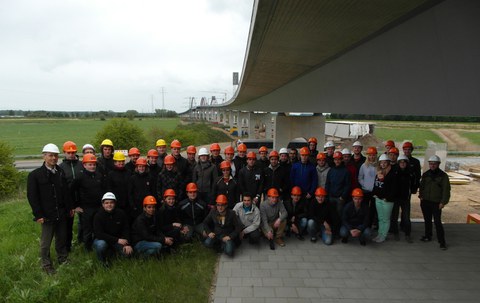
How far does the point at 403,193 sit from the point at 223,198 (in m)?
3.44

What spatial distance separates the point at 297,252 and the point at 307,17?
386 centimetres

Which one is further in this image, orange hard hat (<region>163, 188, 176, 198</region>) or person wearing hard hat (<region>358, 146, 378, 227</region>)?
person wearing hard hat (<region>358, 146, 378, 227</region>)

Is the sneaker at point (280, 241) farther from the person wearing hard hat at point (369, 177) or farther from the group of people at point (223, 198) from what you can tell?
the person wearing hard hat at point (369, 177)

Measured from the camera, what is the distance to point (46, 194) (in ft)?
14.4

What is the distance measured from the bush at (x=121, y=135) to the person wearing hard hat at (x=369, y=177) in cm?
2512

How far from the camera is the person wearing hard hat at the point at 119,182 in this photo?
5148 mm

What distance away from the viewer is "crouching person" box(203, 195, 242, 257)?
522 centimetres

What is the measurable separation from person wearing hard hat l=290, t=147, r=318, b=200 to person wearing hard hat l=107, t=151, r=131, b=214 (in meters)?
3.23

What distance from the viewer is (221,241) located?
17.4 feet

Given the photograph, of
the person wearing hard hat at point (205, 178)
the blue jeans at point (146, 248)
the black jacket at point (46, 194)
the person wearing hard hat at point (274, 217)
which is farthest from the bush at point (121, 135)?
the person wearing hard hat at point (274, 217)

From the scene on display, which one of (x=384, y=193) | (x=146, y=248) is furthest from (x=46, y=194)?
(x=384, y=193)

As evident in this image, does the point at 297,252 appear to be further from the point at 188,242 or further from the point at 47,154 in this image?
the point at 47,154

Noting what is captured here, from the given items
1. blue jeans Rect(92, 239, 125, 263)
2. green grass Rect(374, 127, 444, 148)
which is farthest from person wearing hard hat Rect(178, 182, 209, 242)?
green grass Rect(374, 127, 444, 148)

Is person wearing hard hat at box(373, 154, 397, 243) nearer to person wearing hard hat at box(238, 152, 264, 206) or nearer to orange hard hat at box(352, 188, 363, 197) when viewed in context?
orange hard hat at box(352, 188, 363, 197)
